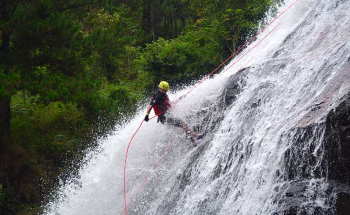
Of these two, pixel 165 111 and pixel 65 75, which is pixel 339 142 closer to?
pixel 165 111

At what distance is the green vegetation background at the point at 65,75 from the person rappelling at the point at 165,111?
3.14 m

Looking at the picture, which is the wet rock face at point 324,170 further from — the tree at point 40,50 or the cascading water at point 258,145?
the tree at point 40,50

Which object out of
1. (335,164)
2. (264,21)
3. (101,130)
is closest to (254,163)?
(335,164)

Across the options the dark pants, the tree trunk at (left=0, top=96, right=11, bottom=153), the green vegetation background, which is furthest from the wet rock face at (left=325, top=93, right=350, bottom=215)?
the tree trunk at (left=0, top=96, right=11, bottom=153)

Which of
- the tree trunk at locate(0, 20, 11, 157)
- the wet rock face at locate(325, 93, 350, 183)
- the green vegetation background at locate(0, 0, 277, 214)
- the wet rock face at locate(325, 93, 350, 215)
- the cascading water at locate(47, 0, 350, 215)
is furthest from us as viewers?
the tree trunk at locate(0, 20, 11, 157)

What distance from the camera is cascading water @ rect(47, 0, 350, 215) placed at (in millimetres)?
5109

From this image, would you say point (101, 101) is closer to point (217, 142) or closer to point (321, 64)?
point (217, 142)

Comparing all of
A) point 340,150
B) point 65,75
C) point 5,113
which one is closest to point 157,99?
point 65,75

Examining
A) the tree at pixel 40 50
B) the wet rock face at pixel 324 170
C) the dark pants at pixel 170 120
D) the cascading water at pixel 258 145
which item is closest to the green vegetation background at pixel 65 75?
the tree at pixel 40 50

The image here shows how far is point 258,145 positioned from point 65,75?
7405 millimetres

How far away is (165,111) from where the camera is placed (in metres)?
8.71

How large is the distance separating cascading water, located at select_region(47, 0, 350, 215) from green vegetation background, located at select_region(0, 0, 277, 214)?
1953 millimetres

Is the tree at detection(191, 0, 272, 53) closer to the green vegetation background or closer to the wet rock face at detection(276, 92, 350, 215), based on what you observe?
A: the green vegetation background

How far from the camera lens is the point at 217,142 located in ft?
23.6
